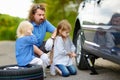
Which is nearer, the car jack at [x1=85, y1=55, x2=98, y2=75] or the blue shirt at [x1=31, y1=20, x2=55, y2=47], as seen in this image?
the blue shirt at [x1=31, y1=20, x2=55, y2=47]

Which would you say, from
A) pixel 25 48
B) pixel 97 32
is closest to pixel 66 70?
pixel 97 32

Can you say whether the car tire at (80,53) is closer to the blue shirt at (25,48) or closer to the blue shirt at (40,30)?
the blue shirt at (40,30)

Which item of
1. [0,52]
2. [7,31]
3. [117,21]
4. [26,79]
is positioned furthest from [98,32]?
[7,31]

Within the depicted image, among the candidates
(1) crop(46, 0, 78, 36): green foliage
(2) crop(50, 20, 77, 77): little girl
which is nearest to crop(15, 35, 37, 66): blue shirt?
(2) crop(50, 20, 77, 77): little girl

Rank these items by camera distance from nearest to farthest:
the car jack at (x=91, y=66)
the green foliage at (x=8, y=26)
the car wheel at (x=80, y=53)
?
the car jack at (x=91, y=66) < the car wheel at (x=80, y=53) < the green foliage at (x=8, y=26)

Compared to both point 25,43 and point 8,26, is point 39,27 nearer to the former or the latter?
point 25,43

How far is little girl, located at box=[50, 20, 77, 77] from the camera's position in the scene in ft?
21.7

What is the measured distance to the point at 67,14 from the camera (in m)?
16.4

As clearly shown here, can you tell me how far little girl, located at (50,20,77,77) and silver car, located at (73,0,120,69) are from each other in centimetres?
32

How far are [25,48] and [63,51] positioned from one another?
0.95 metres

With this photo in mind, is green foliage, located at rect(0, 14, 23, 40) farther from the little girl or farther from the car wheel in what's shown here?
the little girl

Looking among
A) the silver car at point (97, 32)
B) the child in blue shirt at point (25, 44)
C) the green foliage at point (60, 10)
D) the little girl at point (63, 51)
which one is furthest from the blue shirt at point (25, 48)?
the green foliage at point (60, 10)

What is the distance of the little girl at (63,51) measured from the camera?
660 cm

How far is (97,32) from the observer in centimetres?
604
